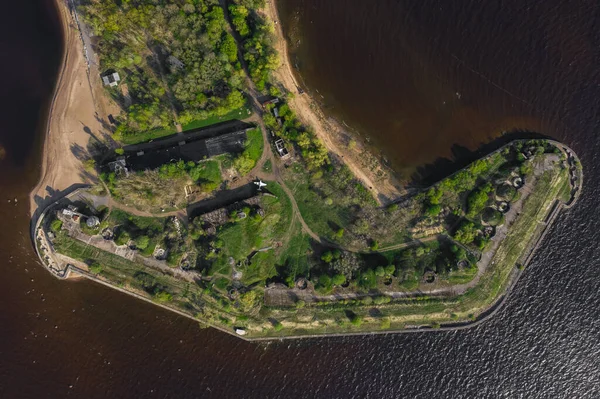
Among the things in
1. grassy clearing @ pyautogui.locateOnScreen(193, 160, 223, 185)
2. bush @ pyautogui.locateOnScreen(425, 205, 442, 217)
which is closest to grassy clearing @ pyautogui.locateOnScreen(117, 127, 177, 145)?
grassy clearing @ pyautogui.locateOnScreen(193, 160, 223, 185)

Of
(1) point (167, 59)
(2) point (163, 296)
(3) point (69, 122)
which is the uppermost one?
(1) point (167, 59)

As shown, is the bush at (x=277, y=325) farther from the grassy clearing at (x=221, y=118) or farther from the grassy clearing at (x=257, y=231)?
the grassy clearing at (x=221, y=118)

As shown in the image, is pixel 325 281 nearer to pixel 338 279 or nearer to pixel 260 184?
pixel 338 279

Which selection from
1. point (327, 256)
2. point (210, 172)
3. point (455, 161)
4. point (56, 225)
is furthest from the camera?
point (455, 161)

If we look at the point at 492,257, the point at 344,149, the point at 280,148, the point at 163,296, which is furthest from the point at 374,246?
the point at 163,296

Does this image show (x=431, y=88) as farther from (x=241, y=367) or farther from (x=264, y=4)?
(x=241, y=367)

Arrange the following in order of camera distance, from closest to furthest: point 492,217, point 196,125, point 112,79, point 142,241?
1. point 142,241
2. point 492,217
3. point 112,79
4. point 196,125
